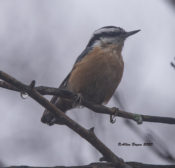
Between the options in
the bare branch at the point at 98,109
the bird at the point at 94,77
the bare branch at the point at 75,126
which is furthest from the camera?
the bird at the point at 94,77

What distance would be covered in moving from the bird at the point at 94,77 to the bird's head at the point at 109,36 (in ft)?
0.46

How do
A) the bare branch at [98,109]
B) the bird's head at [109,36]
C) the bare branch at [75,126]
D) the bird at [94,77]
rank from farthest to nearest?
1. the bird's head at [109,36]
2. the bird at [94,77]
3. the bare branch at [98,109]
4. the bare branch at [75,126]

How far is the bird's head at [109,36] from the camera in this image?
5.26 meters

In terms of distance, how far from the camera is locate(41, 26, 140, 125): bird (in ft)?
15.1

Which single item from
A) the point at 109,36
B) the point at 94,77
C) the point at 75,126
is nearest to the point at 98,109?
the point at 75,126

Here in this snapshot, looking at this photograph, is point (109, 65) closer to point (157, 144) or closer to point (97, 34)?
point (97, 34)

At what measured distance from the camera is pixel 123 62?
496 cm

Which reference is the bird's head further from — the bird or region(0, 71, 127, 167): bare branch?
region(0, 71, 127, 167): bare branch

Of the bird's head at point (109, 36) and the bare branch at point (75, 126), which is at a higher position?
the bird's head at point (109, 36)

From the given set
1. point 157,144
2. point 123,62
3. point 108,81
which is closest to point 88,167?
point 157,144

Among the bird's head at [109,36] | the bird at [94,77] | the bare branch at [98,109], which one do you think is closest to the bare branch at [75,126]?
the bare branch at [98,109]

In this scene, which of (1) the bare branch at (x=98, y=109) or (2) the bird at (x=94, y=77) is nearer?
(1) the bare branch at (x=98, y=109)

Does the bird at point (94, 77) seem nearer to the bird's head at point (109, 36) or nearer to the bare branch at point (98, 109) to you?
the bird's head at point (109, 36)

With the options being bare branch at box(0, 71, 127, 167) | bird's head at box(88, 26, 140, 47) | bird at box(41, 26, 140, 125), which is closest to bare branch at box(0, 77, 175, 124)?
bare branch at box(0, 71, 127, 167)
